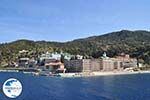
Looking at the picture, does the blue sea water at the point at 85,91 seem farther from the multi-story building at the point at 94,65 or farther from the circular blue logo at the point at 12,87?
the multi-story building at the point at 94,65

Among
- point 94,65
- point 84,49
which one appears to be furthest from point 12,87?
point 84,49

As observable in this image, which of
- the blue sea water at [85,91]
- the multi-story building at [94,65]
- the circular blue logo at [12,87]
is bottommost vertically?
the blue sea water at [85,91]

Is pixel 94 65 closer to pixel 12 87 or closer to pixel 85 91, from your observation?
pixel 85 91

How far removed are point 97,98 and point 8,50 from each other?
138773 millimetres

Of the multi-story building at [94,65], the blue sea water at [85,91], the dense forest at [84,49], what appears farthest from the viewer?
the dense forest at [84,49]

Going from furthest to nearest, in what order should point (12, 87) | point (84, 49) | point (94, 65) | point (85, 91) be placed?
point (84, 49) → point (94, 65) → point (85, 91) → point (12, 87)

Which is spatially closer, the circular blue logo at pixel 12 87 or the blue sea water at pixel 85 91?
the circular blue logo at pixel 12 87

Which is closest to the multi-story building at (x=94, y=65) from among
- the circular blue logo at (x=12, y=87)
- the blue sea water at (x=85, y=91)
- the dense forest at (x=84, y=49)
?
the dense forest at (x=84, y=49)

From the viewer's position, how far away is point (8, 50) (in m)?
168

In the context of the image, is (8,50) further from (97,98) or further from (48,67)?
(97,98)

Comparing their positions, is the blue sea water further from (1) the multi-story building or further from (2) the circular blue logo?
(1) the multi-story building

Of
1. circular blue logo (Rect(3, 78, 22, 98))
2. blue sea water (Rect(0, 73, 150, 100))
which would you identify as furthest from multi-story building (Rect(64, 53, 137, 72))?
circular blue logo (Rect(3, 78, 22, 98))

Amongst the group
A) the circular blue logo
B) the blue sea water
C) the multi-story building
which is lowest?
the blue sea water

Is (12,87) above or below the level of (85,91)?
above
